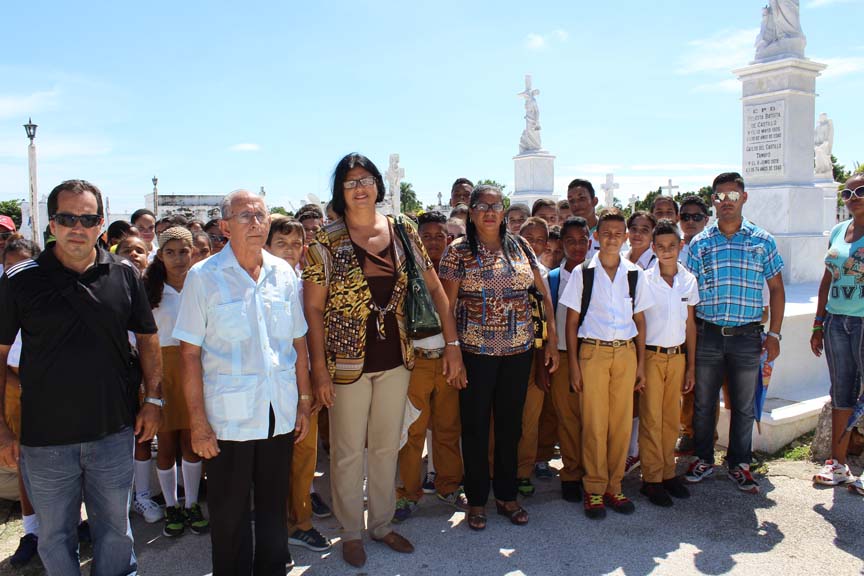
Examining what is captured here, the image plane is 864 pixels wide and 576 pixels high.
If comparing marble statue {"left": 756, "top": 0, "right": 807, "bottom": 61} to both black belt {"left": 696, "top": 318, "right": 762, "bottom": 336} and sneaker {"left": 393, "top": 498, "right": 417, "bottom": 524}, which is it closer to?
black belt {"left": 696, "top": 318, "right": 762, "bottom": 336}

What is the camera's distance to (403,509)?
370cm

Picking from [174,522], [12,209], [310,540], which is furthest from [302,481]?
[12,209]

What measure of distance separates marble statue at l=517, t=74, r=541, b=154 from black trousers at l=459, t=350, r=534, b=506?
16.7 metres

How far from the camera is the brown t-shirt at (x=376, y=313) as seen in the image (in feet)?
10.2

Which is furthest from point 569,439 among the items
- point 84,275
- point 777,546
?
point 84,275

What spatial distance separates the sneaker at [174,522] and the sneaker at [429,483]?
4.98 ft

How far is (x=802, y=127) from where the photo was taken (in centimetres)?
1012

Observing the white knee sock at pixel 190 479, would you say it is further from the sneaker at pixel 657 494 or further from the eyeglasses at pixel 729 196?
the eyeglasses at pixel 729 196

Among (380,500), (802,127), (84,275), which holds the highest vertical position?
(802,127)

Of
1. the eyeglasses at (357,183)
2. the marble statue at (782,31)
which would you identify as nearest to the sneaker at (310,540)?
the eyeglasses at (357,183)

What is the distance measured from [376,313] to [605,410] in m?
1.60

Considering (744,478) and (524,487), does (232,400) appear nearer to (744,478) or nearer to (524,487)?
(524,487)

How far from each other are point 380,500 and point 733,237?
289 centimetres

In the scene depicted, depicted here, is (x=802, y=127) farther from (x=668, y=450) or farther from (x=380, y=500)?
(x=380, y=500)
